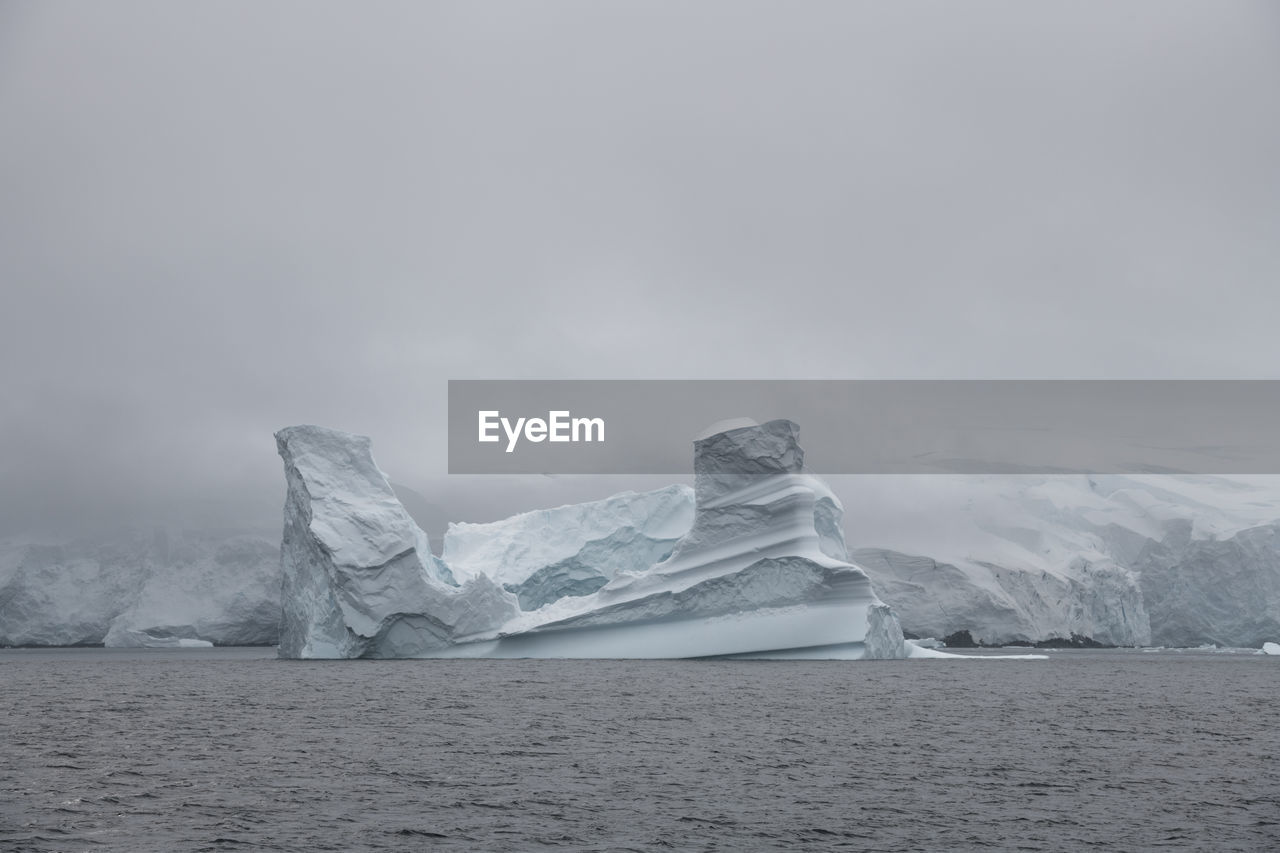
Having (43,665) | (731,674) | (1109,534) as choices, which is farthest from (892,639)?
(1109,534)

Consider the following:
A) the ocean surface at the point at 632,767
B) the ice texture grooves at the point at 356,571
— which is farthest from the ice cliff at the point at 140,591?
the ocean surface at the point at 632,767

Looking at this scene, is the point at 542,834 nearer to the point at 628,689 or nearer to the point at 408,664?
the point at 628,689

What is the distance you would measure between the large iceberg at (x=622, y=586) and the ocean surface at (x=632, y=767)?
339cm

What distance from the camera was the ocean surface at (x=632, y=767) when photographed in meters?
11.2

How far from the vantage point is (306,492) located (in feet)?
110

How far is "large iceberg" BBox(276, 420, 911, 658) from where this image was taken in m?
32.3

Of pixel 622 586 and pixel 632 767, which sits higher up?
pixel 622 586

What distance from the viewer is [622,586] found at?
33.1 metres

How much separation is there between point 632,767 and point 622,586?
17.6 metres

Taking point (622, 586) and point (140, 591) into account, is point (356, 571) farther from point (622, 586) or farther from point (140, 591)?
point (140, 591)

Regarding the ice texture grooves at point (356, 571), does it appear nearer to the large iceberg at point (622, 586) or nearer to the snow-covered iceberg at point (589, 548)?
the large iceberg at point (622, 586)

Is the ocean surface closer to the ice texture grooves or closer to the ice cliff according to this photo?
the ice texture grooves

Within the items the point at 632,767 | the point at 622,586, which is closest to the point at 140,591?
the point at 622,586

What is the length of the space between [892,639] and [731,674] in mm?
6006
